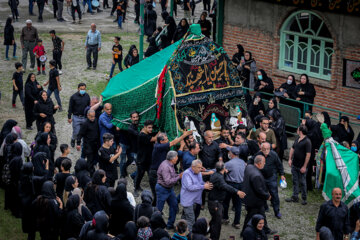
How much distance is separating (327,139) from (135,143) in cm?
407

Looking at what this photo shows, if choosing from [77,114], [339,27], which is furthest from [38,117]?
[339,27]

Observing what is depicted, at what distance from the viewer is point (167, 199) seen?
1162cm

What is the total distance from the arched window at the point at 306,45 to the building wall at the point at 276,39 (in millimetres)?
191

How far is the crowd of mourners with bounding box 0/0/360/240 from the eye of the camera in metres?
9.84

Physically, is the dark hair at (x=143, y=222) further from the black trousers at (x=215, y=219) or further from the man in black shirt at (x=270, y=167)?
the man in black shirt at (x=270, y=167)

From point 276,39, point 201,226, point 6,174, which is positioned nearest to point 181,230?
point 201,226

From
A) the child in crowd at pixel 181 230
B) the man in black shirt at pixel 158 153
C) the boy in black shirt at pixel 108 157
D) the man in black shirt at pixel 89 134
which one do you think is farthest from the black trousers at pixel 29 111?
the child in crowd at pixel 181 230

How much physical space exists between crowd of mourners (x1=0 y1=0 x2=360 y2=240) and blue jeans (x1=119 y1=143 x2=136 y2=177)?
23 millimetres

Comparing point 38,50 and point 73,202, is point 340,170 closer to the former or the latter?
point 73,202

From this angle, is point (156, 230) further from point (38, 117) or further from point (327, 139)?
point (38, 117)

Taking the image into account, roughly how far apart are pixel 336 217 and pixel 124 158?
544cm

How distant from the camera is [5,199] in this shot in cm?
1246

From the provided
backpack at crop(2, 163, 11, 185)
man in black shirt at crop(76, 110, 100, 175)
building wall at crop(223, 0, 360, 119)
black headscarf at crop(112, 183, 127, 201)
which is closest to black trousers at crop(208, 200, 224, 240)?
black headscarf at crop(112, 183, 127, 201)

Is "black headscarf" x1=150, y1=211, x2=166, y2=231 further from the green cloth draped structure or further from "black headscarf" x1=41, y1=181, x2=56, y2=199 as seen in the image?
the green cloth draped structure
